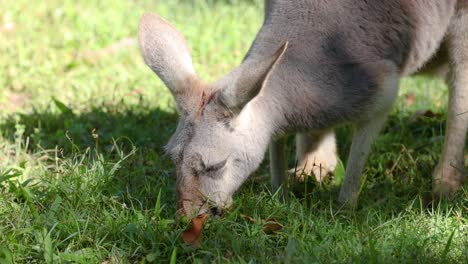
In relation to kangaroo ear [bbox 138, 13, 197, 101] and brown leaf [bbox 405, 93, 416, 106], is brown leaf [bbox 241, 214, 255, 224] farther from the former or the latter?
brown leaf [bbox 405, 93, 416, 106]

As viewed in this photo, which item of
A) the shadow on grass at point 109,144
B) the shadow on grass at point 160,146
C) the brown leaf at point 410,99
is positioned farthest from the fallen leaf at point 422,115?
the shadow on grass at point 109,144

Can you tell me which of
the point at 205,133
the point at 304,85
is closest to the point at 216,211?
the point at 205,133

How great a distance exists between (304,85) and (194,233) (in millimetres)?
1036

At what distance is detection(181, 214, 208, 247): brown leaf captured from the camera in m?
3.40

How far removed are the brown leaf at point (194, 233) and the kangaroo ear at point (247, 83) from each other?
1.92 ft

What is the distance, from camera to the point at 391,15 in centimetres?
407

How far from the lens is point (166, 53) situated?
3.84 m

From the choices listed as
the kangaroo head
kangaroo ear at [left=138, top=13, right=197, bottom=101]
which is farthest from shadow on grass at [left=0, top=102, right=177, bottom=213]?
kangaroo ear at [left=138, top=13, right=197, bottom=101]

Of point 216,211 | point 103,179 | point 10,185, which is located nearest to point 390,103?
point 216,211

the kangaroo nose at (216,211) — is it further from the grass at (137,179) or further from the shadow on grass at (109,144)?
the shadow on grass at (109,144)

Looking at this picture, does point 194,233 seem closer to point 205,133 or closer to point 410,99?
point 205,133

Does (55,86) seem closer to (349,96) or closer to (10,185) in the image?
(10,185)

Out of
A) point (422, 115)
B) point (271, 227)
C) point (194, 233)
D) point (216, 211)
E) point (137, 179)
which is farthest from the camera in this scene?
point (422, 115)

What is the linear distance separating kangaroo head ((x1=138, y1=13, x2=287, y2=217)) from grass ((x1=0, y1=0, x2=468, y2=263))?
0.47 feet
